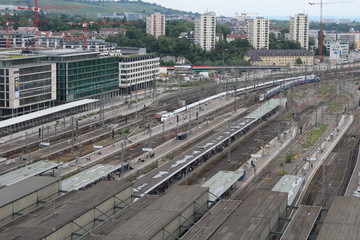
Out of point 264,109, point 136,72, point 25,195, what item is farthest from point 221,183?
point 136,72

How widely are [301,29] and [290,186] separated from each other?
80828 mm

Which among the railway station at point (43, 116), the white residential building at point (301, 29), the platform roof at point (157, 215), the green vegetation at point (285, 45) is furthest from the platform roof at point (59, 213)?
the white residential building at point (301, 29)

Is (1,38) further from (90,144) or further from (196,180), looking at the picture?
(196,180)

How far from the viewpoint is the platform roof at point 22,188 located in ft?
71.6

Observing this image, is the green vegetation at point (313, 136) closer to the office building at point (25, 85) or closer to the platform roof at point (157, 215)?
the platform roof at point (157, 215)

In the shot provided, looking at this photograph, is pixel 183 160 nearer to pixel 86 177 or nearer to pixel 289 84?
pixel 86 177

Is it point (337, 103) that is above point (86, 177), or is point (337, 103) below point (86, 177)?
above

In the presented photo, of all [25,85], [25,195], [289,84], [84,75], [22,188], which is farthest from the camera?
[289,84]

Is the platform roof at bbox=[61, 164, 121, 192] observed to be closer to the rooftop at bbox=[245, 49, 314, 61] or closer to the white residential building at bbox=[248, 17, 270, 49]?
the rooftop at bbox=[245, 49, 314, 61]

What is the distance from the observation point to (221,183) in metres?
25.9

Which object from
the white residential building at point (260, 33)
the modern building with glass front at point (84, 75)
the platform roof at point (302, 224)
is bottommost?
the platform roof at point (302, 224)

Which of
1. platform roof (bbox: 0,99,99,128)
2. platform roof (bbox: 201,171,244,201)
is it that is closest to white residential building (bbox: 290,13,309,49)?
platform roof (bbox: 0,99,99,128)

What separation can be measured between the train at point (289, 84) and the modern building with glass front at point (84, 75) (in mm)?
12103

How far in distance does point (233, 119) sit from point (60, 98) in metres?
11.9
